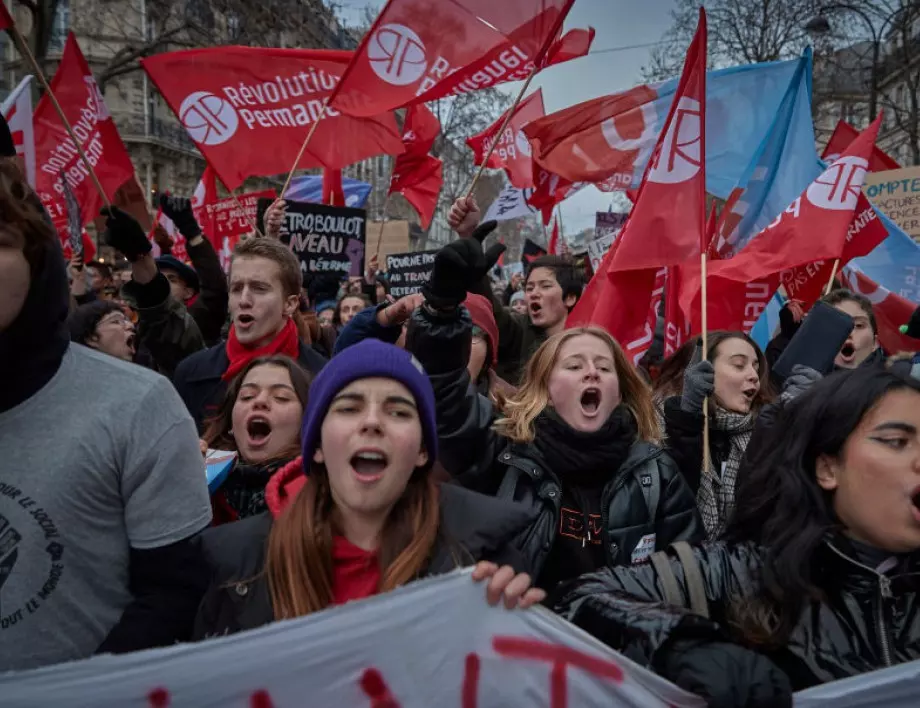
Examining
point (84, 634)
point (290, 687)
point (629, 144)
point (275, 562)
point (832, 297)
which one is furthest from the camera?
point (629, 144)

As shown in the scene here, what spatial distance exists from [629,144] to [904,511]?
5313 mm

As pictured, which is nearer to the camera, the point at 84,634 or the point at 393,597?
the point at 84,634

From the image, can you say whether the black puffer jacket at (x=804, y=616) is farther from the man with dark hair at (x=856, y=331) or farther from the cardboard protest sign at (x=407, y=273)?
the man with dark hair at (x=856, y=331)

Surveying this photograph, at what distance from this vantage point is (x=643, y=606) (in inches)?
62.9

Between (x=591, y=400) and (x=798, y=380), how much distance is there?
712 mm

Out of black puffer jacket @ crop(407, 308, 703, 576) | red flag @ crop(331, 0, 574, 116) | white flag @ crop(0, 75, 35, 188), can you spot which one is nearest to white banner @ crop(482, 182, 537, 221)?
red flag @ crop(331, 0, 574, 116)

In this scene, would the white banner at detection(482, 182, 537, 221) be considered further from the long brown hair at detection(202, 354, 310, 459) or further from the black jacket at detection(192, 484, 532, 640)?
the black jacket at detection(192, 484, 532, 640)

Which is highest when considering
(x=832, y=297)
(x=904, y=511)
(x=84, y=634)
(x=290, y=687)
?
(x=832, y=297)

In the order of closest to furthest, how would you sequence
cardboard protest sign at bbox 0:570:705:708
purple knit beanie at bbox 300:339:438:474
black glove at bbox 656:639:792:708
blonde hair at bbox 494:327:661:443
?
black glove at bbox 656:639:792:708
cardboard protest sign at bbox 0:570:705:708
purple knit beanie at bbox 300:339:438:474
blonde hair at bbox 494:327:661:443

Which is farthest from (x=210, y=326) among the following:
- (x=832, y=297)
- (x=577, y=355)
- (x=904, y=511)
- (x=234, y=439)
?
(x=904, y=511)

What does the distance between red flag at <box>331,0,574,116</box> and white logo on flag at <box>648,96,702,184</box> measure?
2.76 ft

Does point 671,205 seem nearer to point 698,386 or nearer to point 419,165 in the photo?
point 698,386

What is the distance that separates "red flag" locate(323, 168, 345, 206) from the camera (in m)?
6.85

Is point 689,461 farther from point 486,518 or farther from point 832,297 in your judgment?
point 832,297
